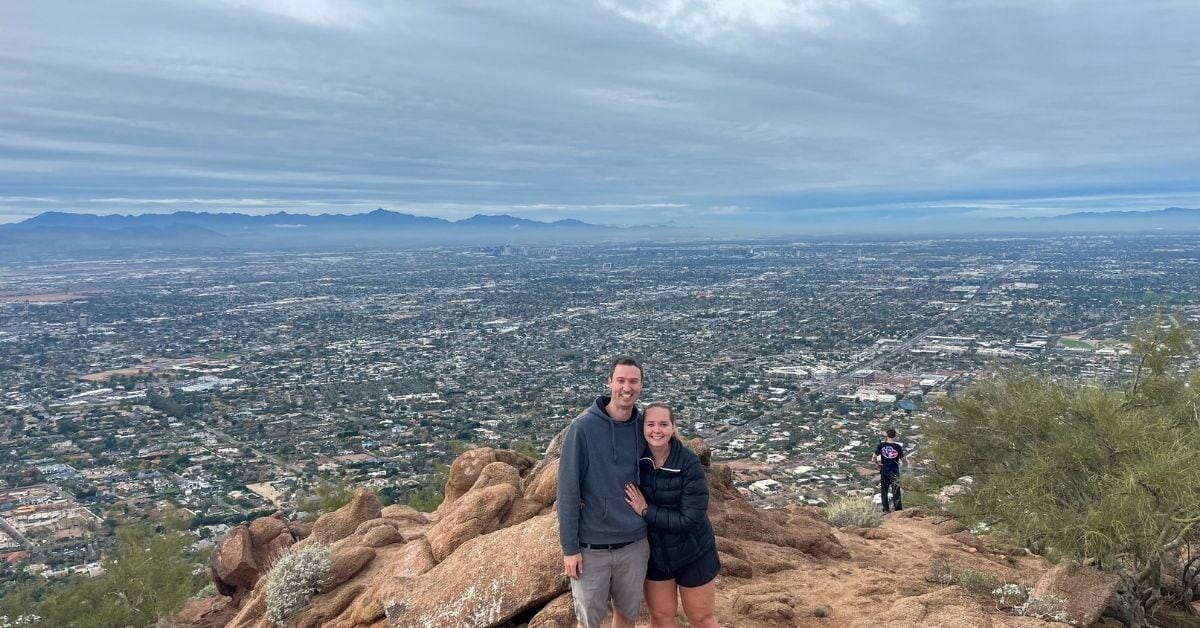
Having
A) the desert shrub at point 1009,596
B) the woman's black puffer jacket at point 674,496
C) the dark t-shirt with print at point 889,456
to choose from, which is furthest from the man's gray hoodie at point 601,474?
the dark t-shirt with print at point 889,456

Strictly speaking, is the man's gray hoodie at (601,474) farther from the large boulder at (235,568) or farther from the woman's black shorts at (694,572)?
the large boulder at (235,568)

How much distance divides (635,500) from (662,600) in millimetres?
1106

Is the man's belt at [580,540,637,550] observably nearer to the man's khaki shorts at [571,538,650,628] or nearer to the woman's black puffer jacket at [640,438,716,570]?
the man's khaki shorts at [571,538,650,628]

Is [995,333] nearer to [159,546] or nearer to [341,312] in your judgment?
[159,546]

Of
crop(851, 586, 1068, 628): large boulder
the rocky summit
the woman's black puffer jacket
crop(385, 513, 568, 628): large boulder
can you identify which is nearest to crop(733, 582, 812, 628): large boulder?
the rocky summit

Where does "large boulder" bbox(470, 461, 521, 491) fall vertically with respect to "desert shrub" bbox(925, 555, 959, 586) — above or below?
above

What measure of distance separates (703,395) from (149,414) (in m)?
41.5

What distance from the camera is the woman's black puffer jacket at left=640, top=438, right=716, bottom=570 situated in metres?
5.53

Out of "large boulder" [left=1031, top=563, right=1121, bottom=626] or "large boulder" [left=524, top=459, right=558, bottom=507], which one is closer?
"large boulder" [left=1031, top=563, right=1121, bottom=626]

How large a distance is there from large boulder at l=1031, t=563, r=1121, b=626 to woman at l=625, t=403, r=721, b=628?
16.8ft

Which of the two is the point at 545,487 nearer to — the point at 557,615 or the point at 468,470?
the point at 468,470

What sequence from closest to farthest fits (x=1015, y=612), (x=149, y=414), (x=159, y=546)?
(x=1015, y=612)
(x=159, y=546)
(x=149, y=414)

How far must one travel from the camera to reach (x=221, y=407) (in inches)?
2101

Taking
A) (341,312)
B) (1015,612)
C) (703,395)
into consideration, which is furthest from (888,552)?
(341,312)
